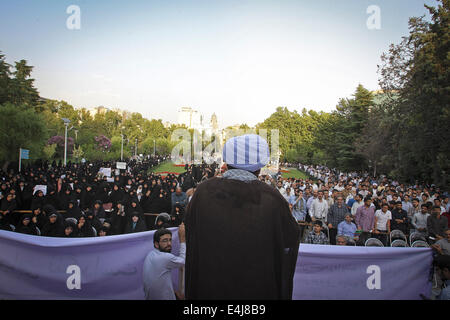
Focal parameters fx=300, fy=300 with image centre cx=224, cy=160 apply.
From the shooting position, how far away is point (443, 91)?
15148 mm

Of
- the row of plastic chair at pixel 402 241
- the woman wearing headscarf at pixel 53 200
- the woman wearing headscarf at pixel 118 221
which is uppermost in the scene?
the woman wearing headscarf at pixel 53 200

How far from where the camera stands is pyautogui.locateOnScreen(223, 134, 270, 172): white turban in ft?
5.74

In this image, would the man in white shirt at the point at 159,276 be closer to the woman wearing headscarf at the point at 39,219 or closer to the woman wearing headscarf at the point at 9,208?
the woman wearing headscarf at the point at 39,219

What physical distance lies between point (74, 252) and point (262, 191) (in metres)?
3.56

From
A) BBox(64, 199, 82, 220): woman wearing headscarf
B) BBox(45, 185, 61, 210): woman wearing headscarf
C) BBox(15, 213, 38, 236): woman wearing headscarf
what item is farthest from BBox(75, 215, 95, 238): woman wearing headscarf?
BBox(45, 185, 61, 210): woman wearing headscarf

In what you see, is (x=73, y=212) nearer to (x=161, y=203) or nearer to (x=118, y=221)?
(x=118, y=221)

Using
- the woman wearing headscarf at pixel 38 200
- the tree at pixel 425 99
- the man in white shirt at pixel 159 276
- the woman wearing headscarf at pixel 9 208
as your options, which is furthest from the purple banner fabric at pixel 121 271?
the tree at pixel 425 99

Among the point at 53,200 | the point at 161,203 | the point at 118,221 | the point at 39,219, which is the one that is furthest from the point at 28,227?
the point at 161,203

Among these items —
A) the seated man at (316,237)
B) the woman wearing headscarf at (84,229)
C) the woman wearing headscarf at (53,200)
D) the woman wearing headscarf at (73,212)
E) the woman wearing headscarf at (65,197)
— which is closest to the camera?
the woman wearing headscarf at (84,229)

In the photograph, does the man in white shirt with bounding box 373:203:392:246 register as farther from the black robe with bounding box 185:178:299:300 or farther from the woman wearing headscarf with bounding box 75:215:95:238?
the black robe with bounding box 185:178:299:300

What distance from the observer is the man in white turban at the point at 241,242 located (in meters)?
1.58

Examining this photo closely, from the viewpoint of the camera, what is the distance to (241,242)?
1.58 meters
